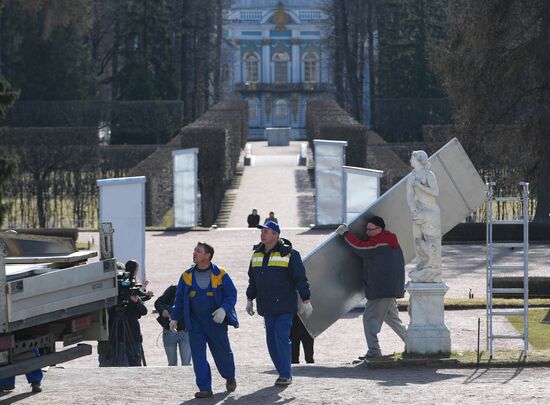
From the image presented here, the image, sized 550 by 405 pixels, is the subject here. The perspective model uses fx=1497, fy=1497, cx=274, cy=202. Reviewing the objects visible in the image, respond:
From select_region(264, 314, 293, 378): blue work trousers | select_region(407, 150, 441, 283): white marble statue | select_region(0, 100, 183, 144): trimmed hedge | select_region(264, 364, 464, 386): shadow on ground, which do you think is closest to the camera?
select_region(264, 314, 293, 378): blue work trousers

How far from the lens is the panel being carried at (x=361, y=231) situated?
14852mm

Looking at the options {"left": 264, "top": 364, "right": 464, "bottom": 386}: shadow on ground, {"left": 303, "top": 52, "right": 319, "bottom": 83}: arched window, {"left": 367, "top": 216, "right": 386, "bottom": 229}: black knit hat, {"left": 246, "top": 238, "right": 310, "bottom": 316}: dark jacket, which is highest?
{"left": 303, "top": 52, "right": 319, "bottom": 83}: arched window

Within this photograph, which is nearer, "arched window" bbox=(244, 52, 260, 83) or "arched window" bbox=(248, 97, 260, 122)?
"arched window" bbox=(248, 97, 260, 122)

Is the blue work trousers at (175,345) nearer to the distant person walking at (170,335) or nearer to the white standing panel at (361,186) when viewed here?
the distant person walking at (170,335)

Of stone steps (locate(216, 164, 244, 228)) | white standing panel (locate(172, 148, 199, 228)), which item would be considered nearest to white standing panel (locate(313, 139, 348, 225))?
white standing panel (locate(172, 148, 199, 228))

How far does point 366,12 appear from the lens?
72875 millimetres

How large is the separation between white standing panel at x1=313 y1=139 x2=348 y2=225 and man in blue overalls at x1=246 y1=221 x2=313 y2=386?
68.4 ft

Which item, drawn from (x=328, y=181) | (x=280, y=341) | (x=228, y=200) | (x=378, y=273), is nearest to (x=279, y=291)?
(x=280, y=341)

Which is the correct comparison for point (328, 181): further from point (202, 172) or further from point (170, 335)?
point (170, 335)

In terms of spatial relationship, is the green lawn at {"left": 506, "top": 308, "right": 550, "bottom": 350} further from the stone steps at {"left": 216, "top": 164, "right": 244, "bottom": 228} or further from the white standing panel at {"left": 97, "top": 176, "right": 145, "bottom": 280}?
the stone steps at {"left": 216, "top": 164, "right": 244, "bottom": 228}

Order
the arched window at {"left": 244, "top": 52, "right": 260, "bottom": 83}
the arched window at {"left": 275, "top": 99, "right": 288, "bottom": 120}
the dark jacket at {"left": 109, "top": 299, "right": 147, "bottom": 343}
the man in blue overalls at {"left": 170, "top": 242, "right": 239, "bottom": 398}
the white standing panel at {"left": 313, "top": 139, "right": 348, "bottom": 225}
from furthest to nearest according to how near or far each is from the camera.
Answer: the arched window at {"left": 244, "top": 52, "right": 260, "bottom": 83} → the arched window at {"left": 275, "top": 99, "right": 288, "bottom": 120} → the white standing panel at {"left": 313, "top": 139, "right": 348, "bottom": 225} → the dark jacket at {"left": 109, "top": 299, "right": 147, "bottom": 343} → the man in blue overalls at {"left": 170, "top": 242, "right": 239, "bottom": 398}

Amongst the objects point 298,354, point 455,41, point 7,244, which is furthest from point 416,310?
point 455,41

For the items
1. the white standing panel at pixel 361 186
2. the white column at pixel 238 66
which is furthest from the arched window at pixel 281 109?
the white standing panel at pixel 361 186

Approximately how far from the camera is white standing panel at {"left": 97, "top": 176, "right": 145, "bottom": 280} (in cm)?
2225
